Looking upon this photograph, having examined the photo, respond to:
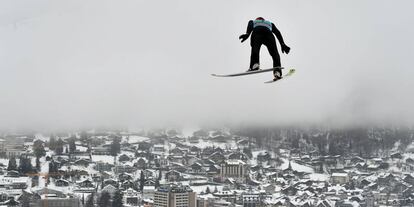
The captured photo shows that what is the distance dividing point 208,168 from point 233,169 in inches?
113

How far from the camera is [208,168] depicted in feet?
265

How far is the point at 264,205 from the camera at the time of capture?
206ft

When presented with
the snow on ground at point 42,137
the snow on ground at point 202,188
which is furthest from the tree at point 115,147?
the snow on ground at point 202,188

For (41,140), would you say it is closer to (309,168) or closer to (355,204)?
(309,168)

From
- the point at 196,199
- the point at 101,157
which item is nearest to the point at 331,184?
the point at 196,199

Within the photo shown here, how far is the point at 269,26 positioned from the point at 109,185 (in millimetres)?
60030

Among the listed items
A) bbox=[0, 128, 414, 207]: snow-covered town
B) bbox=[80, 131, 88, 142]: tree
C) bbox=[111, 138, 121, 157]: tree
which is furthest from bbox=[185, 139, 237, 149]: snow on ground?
bbox=[80, 131, 88, 142]: tree

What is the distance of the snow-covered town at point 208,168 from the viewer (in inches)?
2495

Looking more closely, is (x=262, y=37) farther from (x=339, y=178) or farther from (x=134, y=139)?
(x=134, y=139)

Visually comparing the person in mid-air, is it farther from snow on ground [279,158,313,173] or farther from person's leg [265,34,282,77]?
snow on ground [279,158,313,173]

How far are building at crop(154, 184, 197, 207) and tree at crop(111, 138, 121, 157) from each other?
958 inches

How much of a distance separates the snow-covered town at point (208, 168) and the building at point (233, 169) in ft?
0.48

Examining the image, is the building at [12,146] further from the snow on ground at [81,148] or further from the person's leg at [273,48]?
the person's leg at [273,48]

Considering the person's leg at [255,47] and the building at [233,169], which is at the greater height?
the person's leg at [255,47]
